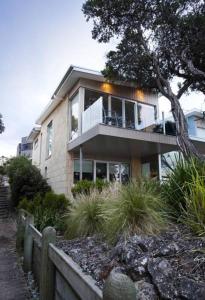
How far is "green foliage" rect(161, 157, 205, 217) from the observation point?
12.7 ft

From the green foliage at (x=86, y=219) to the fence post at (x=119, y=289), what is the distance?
9.41 feet

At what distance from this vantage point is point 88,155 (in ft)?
39.5

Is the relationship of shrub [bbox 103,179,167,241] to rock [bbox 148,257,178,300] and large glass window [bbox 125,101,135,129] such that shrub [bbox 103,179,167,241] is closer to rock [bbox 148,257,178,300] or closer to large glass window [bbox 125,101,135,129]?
rock [bbox 148,257,178,300]

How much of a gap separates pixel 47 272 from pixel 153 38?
391 inches

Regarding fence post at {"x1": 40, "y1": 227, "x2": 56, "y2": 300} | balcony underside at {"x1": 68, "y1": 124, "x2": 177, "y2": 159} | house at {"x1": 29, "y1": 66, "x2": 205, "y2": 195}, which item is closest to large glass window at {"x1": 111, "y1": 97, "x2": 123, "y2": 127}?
house at {"x1": 29, "y1": 66, "x2": 205, "y2": 195}

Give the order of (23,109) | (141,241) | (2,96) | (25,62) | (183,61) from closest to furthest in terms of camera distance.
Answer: (141,241)
(183,61)
(25,62)
(2,96)
(23,109)

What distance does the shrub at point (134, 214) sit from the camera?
138 inches

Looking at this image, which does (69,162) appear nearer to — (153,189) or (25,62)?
(25,62)

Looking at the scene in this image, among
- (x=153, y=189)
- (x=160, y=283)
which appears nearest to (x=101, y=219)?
(x=153, y=189)

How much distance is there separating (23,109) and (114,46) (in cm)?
1173

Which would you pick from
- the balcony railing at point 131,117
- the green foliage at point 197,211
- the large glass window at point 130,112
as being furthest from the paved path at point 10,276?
the large glass window at point 130,112

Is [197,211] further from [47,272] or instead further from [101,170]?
[101,170]

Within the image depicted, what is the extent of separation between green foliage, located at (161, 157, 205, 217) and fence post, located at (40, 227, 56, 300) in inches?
74.1

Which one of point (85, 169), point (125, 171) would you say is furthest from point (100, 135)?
point (125, 171)
